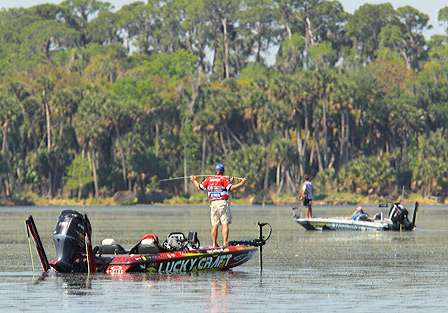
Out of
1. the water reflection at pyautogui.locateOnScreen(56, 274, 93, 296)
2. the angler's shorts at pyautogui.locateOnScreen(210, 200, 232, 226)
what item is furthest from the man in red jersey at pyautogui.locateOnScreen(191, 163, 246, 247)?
the water reflection at pyautogui.locateOnScreen(56, 274, 93, 296)

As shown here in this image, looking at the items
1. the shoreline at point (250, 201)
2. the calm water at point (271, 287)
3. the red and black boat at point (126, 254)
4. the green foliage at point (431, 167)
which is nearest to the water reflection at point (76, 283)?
the calm water at point (271, 287)

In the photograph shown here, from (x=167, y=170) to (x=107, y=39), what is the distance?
2058 inches

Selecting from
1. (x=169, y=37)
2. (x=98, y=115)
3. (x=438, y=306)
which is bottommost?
(x=438, y=306)

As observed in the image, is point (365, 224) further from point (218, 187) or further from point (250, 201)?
point (250, 201)

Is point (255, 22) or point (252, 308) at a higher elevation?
point (255, 22)

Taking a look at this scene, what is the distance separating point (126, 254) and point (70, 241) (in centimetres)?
158

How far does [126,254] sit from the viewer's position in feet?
91.5

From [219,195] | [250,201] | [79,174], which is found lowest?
[250,201]

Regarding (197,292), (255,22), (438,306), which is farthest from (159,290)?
(255,22)

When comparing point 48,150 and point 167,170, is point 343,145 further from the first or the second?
point 48,150

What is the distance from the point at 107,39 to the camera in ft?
604

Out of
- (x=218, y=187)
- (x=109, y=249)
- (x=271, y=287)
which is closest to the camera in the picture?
(x=271, y=287)

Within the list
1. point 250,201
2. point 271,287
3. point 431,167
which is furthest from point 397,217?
point 431,167

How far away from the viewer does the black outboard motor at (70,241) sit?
87.1 ft
